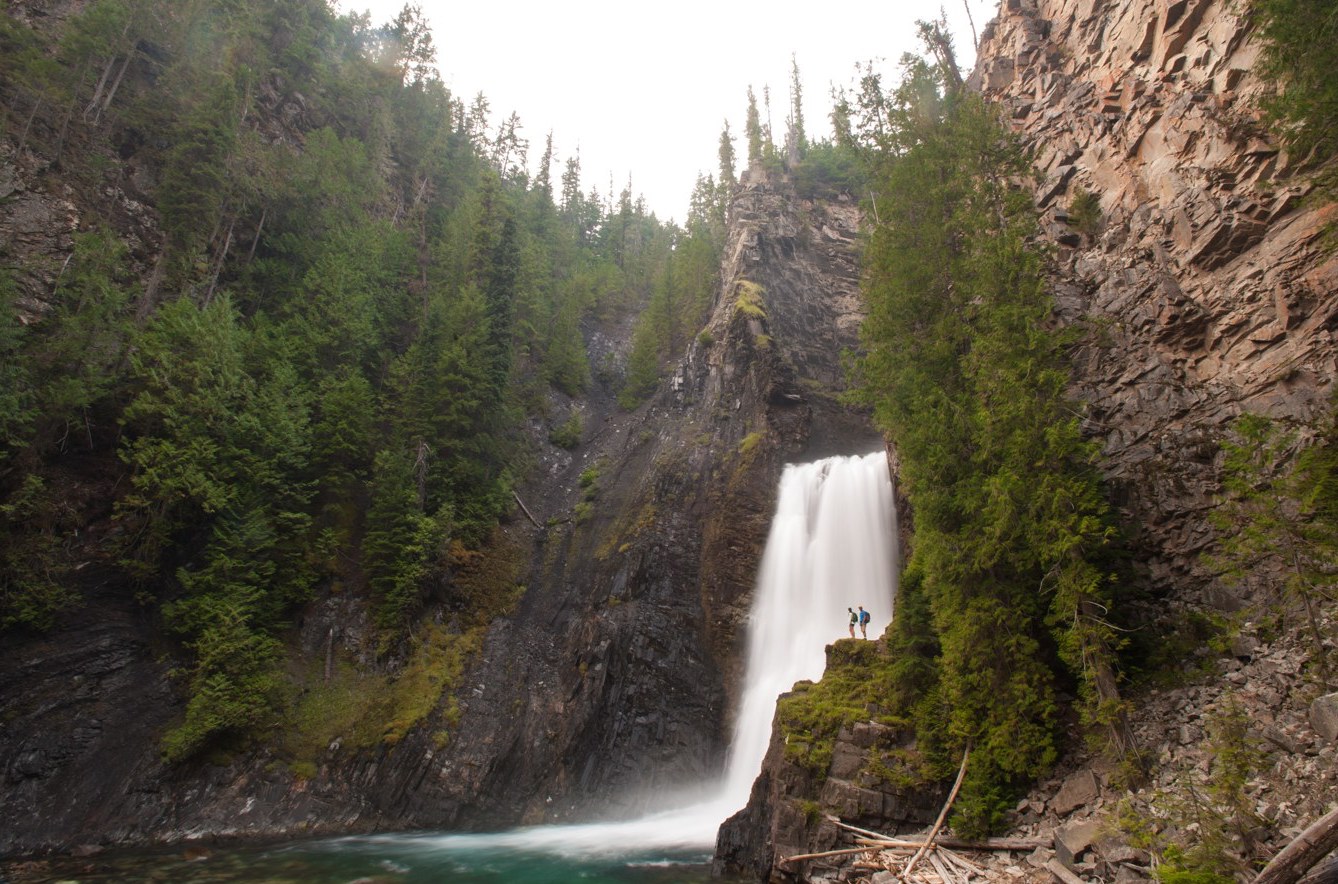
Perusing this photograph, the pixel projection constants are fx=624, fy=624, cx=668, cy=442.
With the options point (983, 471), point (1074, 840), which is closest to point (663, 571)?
point (983, 471)

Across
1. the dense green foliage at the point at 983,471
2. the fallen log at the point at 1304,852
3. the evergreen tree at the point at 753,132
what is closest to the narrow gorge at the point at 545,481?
the dense green foliage at the point at 983,471

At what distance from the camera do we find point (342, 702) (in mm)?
20656

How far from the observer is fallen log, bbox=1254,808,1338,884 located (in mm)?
6434

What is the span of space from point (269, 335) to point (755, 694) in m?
23.7

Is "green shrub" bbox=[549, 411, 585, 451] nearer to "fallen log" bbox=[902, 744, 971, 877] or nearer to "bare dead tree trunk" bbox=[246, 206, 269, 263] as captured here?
"bare dead tree trunk" bbox=[246, 206, 269, 263]

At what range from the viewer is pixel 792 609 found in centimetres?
2339

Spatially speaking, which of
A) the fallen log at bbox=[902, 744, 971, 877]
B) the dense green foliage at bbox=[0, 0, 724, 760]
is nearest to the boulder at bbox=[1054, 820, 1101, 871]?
the fallen log at bbox=[902, 744, 971, 877]

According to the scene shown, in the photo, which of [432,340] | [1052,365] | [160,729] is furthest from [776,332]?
[160,729]

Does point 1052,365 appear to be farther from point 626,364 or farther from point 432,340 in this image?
point 626,364

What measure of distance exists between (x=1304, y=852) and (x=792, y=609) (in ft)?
56.3

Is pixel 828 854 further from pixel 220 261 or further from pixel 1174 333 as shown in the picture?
pixel 220 261

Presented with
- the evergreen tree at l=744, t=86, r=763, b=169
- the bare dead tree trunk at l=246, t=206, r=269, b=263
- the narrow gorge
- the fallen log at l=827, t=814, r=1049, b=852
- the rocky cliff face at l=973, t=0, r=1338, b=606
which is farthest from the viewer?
the evergreen tree at l=744, t=86, r=763, b=169

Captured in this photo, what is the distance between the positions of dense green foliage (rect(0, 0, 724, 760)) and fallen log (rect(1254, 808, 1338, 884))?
22.3m

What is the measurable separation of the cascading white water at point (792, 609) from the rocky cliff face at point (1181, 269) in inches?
409
